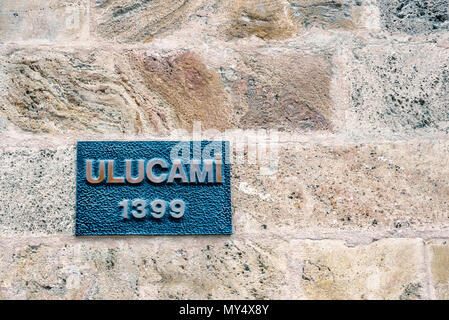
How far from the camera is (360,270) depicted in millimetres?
1424

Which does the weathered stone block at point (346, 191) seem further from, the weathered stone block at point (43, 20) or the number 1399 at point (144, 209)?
the weathered stone block at point (43, 20)

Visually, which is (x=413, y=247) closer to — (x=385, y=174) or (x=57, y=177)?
(x=385, y=174)

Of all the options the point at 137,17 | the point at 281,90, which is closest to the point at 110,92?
the point at 137,17

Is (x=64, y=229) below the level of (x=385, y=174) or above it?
below

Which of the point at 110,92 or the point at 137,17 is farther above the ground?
the point at 137,17

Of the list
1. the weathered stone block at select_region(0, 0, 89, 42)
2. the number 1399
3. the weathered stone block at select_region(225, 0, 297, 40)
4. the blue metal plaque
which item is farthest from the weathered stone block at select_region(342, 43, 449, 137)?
the weathered stone block at select_region(0, 0, 89, 42)

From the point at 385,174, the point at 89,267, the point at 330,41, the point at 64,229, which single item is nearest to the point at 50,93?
the point at 64,229

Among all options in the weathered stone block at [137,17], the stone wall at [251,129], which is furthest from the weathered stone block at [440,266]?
the weathered stone block at [137,17]

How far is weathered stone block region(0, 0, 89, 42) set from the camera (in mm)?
1509

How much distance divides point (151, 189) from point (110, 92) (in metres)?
0.32

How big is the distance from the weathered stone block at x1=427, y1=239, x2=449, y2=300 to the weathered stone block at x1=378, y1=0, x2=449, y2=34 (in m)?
0.66

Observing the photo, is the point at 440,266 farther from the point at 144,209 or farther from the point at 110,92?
the point at 110,92

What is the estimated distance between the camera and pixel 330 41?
155 cm
